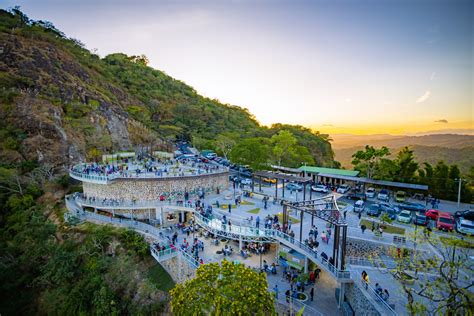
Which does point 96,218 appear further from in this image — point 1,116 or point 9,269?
point 1,116

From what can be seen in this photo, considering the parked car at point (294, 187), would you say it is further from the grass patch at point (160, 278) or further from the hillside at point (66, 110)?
the hillside at point (66, 110)

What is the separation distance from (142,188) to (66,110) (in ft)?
91.3

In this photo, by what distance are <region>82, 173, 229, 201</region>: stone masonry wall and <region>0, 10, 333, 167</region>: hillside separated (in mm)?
13183

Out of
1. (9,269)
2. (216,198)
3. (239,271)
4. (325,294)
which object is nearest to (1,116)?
(9,269)

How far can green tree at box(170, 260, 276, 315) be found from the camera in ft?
35.5

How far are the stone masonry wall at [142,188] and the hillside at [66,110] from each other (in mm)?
13183

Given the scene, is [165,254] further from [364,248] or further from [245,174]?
[245,174]

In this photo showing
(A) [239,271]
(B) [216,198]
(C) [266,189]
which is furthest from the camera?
(C) [266,189]

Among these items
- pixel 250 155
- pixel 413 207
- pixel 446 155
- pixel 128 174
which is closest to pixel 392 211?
pixel 413 207

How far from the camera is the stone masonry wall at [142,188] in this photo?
3013cm

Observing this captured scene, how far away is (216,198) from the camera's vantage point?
3203cm

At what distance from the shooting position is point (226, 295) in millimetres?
11250

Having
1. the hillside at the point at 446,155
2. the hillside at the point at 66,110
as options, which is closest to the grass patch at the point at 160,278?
the hillside at the point at 66,110

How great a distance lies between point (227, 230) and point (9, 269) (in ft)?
80.8
